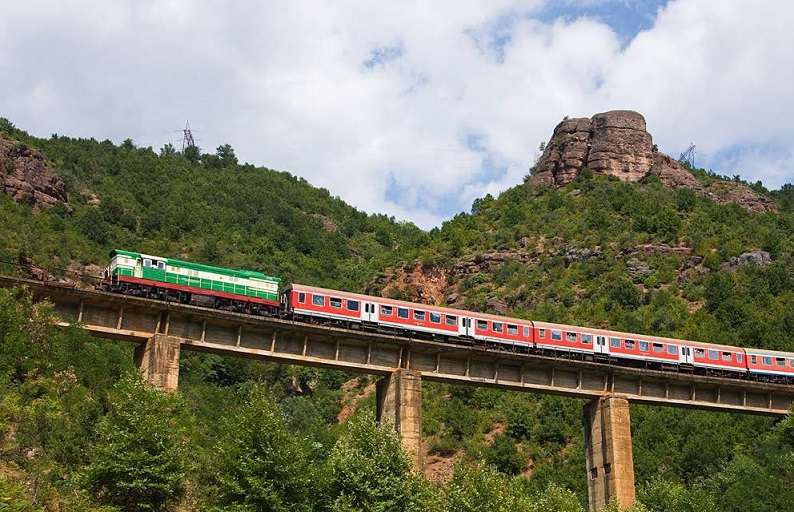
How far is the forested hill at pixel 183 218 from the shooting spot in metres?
101

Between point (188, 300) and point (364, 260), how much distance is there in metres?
103

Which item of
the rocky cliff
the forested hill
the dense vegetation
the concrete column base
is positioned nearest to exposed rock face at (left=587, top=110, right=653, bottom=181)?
the rocky cliff

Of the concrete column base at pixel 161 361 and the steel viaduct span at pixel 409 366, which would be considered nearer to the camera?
the concrete column base at pixel 161 361

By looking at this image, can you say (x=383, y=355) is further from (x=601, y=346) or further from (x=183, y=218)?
(x=183, y=218)

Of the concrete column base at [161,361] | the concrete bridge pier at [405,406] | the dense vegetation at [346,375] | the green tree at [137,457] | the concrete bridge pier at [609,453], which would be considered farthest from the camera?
the concrete bridge pier at [609,453]

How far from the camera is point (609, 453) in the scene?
5284cm

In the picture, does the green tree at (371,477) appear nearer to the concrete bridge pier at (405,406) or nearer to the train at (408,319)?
the concrete bridge pier at (405,406)

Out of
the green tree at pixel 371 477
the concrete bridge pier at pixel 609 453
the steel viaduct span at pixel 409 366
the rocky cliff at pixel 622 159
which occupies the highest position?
the rocky cliff at pixel 622 159

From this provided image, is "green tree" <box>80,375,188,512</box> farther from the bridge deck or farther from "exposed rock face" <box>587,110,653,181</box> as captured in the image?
"exposed rock face" <box>587,110,653,181</box>

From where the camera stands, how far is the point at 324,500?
35.6 m

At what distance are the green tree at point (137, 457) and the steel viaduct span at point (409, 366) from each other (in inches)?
254

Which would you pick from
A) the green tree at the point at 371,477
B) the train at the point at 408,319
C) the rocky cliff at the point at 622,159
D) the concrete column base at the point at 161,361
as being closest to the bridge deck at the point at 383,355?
the concrete column base at the point at 161,361

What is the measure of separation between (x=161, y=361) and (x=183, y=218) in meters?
91.5

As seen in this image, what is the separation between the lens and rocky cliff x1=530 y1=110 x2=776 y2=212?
125 m
